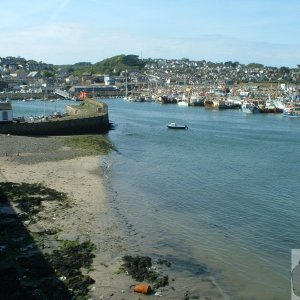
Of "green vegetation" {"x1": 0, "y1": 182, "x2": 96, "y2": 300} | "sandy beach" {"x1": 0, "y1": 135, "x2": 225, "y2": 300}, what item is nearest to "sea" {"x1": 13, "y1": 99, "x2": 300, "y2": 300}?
"sandy beach" {"x1": 0, "y1": 135, "x2": 225, "y2": 300}

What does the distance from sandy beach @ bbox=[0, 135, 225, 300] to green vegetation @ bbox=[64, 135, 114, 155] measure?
3.71 ft

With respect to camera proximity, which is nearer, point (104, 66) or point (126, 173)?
point (126, 173)

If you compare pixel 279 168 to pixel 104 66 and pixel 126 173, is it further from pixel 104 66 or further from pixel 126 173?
pixel 104 66

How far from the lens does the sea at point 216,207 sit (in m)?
11.4

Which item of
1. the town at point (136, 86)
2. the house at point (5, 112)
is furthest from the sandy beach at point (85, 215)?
the town at point (136, 86)

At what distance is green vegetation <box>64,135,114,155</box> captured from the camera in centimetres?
2859

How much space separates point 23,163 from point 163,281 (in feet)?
46.1

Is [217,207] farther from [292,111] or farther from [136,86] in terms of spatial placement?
[136,86]

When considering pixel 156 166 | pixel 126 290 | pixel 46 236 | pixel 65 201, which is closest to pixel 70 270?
pixel 126 290

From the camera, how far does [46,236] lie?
12617mm

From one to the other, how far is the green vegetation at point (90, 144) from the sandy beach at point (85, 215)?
44.5 inches

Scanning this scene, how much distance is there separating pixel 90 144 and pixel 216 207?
51.4ft

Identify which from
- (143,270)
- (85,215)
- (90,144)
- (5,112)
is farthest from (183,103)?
(143,270)

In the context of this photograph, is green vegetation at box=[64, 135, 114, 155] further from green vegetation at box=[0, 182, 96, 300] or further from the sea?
green vegetation at box=[0, 182, 96, 300]
